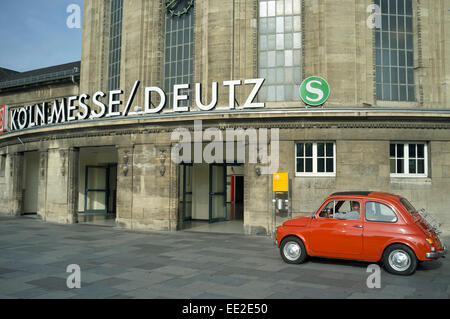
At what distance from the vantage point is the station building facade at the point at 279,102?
51.5 feet

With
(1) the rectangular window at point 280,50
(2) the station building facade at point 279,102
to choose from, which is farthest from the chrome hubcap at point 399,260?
(1) the rectangular window at point 280,50

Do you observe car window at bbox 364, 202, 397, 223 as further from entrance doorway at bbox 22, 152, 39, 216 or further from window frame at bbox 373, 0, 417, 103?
entrance doorway at bbox 22, 152, 39, 216

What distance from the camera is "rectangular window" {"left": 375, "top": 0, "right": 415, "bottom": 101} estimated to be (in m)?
16.9

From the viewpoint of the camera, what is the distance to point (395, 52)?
1705 centimetres

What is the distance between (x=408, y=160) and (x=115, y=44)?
1582cm

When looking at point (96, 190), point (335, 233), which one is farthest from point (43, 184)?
point (335, 233)

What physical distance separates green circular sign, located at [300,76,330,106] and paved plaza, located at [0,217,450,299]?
5916 millimetres

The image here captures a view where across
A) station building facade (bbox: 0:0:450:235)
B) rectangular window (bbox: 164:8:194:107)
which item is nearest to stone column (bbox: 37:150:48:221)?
station building facade (bbox: 0:0:450:235)

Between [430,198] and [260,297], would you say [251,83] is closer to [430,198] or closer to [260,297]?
[430,198]

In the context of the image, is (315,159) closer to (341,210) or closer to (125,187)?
(341,210)

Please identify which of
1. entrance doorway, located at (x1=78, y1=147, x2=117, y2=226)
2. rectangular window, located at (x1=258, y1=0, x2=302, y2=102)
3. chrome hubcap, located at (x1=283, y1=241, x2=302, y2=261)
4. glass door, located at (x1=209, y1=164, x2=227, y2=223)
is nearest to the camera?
chrome hubcap, located at (x1=283, y1=241, x2=302, y2=261)

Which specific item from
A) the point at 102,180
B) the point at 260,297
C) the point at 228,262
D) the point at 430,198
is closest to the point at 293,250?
the point at 228,262

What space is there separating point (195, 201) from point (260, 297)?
16.3 m

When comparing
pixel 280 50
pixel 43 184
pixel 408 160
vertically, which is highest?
pixel 280 50
